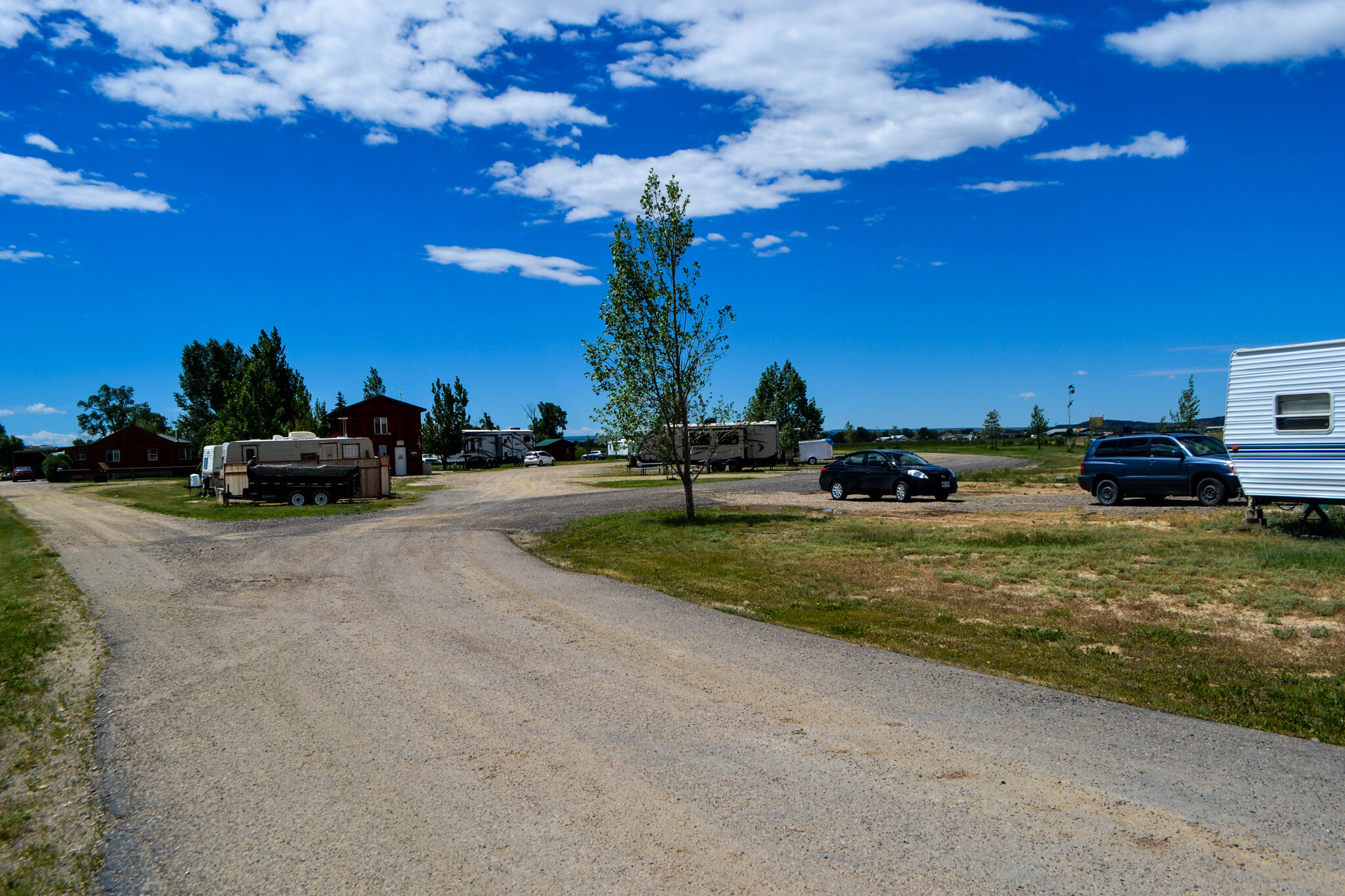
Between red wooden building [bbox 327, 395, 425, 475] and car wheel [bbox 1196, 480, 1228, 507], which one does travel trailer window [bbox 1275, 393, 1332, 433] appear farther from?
red wooden building [bbox 327, 395, 425, 475]

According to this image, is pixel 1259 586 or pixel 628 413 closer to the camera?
pixel 1259 586

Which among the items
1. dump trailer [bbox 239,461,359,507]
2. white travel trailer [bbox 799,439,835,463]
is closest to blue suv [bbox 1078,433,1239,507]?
dump trailer [bbox 239,461,359,507]

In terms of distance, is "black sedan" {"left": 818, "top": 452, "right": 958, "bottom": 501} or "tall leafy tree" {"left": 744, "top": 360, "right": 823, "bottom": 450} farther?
"tall leafy tree" {"left": 744, "top": 360, "right": 823, "bottom": 450}

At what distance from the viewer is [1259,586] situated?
32.1 feet

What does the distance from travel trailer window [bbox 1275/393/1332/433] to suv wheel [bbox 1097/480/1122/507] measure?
6.37 m

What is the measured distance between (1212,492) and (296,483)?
28446 millimetres

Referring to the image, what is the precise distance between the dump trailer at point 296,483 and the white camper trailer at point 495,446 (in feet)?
135

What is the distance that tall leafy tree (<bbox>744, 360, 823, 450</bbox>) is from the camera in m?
84.5

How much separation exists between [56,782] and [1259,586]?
1213 centimetres

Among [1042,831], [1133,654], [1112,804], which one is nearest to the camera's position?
[1042,831]

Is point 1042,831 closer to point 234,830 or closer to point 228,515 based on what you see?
point 234,830

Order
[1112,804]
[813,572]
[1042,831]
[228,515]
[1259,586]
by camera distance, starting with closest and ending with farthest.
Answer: [1042,831], [1112,804], [1259,586], [813,572], [228,515]

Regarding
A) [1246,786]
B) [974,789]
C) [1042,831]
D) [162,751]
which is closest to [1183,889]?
[1042,831]

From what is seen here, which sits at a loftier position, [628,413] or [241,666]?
[628,413]
